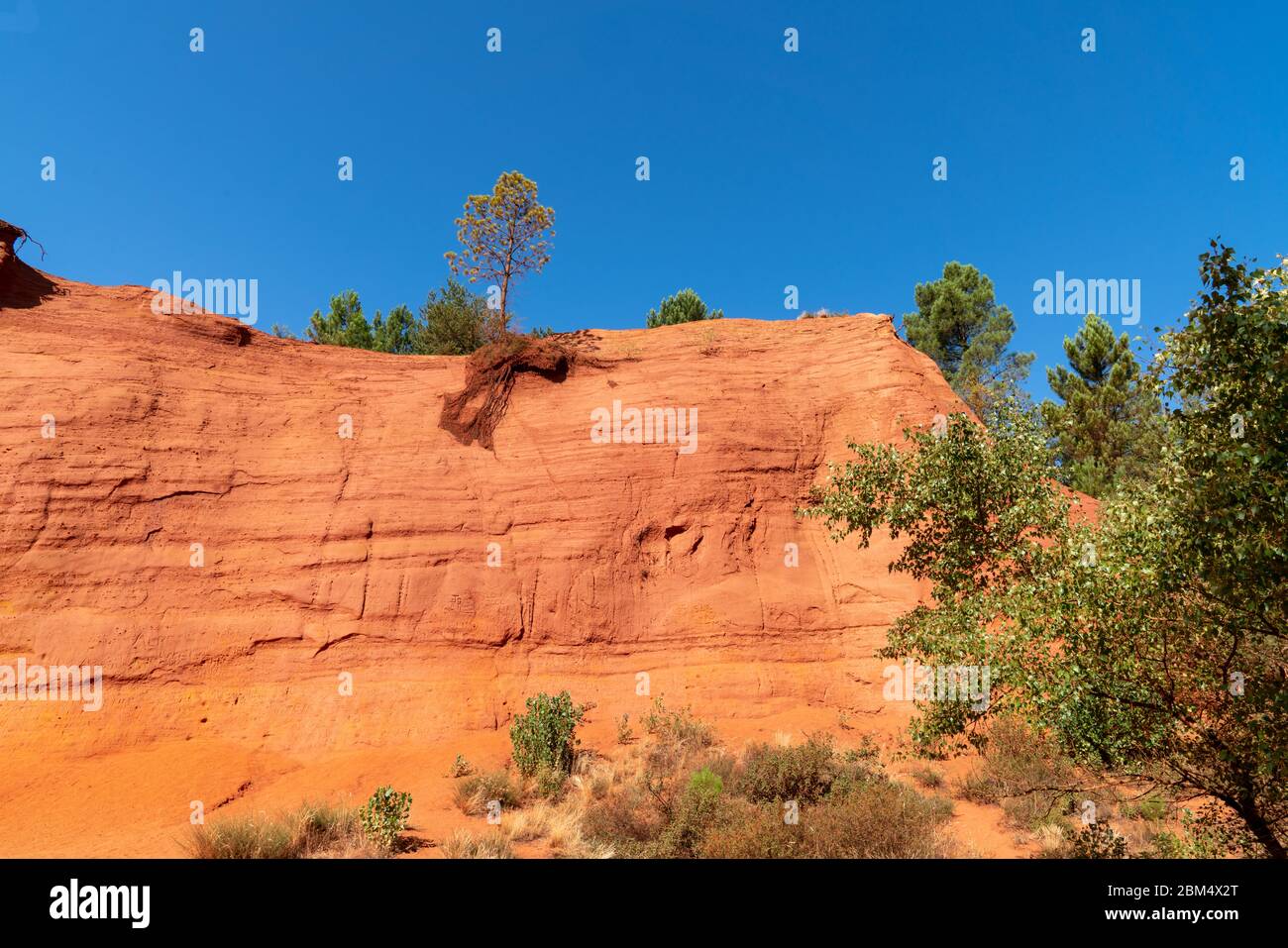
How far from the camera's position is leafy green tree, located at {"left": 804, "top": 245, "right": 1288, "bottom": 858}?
5078mm

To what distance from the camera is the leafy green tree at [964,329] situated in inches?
1261

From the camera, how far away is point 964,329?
33.7 meters

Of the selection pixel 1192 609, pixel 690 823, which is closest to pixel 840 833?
pixel 690 823

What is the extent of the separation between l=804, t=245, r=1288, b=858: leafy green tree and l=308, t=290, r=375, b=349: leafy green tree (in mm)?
30425

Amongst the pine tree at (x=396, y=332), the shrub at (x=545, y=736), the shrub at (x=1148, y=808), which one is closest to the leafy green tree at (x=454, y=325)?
the pine tree at (x=396, y=332)

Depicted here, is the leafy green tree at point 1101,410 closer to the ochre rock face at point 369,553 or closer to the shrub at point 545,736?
the ochre rock face at point 369,553

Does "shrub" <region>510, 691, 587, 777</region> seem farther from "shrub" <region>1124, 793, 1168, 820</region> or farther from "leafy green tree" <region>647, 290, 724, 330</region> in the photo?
"leafy green tree" <region>647, 290, 724, 330</region>

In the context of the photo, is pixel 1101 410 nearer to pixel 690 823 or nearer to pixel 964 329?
pixel 964 329

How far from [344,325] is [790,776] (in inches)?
1169

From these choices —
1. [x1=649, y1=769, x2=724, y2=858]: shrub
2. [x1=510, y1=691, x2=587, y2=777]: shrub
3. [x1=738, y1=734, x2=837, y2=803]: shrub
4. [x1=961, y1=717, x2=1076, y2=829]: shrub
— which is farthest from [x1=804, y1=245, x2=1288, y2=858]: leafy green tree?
[x1=510, y1=691, x2=587, y2=777]: shrub

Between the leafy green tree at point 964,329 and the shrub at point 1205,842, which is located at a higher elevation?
the leafy green tree at point 964,329

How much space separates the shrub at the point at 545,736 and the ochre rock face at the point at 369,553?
4.64ft
